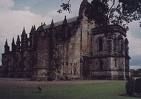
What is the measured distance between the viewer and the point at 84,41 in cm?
6606

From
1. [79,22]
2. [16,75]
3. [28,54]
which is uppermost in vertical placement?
[79,22]

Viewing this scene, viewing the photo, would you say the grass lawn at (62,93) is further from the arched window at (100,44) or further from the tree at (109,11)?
the arched window at (100,44)

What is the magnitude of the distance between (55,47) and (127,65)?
51.7 ft

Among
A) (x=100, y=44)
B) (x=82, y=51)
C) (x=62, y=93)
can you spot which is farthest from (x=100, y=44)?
(x=62, y=93)

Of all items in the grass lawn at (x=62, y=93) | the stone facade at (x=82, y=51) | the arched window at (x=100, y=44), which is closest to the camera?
the grass lawn at (x=62, y=93)

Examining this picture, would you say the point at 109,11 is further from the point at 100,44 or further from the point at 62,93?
the point at 100,44

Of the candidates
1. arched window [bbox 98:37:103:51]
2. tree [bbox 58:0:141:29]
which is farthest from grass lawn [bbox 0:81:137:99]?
arched window [bbox 98:37:103:51]

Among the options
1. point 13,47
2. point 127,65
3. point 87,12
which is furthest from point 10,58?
point 87,12

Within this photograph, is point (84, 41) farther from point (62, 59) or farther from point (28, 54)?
point (28, 54)

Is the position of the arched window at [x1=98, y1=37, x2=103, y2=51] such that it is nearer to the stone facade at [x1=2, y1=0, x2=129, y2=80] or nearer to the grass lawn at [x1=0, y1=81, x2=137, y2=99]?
the stone facade at [x1=2, y1=0, x2=129, y2=80]

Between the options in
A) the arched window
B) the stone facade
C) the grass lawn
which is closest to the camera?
the grass lawn

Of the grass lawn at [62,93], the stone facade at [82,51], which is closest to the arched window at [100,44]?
the stone facade at [82,51]

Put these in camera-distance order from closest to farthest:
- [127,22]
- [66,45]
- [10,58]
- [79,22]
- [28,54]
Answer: [127,22] < [66,45] < [79,22] < [28,54] < [10,58]

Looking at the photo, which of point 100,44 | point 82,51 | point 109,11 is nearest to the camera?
point 109,11
